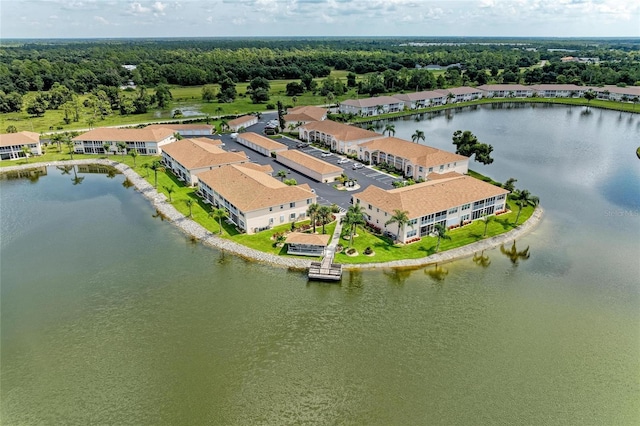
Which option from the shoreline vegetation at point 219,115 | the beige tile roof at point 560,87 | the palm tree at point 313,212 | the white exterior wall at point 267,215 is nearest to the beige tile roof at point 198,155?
the white exterior wall at point 267,215

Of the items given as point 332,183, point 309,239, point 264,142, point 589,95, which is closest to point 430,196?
point 309,239

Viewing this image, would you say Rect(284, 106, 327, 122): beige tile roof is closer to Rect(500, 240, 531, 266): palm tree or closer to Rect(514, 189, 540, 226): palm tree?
Rect(514, 189, 540, 226): palm tree

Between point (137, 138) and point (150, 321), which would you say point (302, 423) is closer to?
point (150, 321)

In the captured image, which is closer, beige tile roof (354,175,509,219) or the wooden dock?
the wooden dock

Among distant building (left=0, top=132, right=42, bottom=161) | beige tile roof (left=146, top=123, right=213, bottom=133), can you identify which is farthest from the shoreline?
distant building (left=0, top=132, right=42, bottom=161)

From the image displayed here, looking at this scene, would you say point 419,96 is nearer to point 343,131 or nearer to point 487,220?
point 343,131
